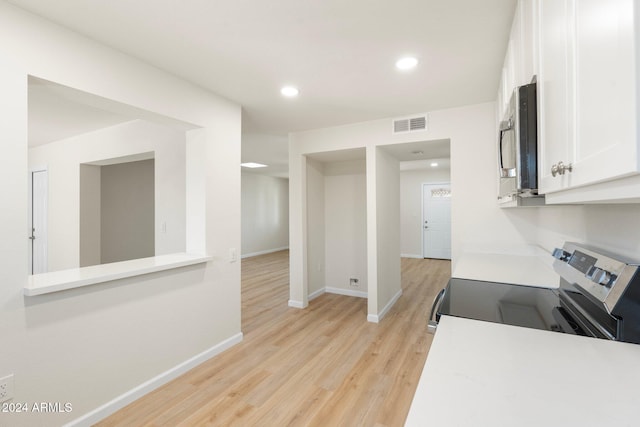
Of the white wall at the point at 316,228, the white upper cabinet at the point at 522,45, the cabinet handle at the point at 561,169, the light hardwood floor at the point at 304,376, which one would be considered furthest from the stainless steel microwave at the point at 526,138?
the white wall at the point at 316,228

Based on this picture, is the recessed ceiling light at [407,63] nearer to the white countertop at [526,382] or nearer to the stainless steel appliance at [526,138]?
the stainless steel appliance at [526,138]

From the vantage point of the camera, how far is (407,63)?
7.16 ft

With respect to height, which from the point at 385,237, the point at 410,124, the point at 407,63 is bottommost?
the point at 385,237

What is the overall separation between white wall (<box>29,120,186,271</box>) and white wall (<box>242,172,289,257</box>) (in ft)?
14.0

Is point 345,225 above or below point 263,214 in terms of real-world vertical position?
below

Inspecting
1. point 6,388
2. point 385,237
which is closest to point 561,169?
point 6,388

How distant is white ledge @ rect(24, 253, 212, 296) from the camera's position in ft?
5.48

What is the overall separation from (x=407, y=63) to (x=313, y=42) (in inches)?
28.1

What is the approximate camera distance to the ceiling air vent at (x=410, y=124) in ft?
10.7

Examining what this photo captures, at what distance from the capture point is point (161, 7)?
5.22 ft

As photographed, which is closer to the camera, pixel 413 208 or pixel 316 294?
pixel 316 294

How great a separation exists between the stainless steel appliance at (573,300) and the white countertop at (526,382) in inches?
2.9

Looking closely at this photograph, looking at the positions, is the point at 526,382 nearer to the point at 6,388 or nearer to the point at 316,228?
the point at 6,388

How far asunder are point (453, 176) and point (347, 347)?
2019mm
